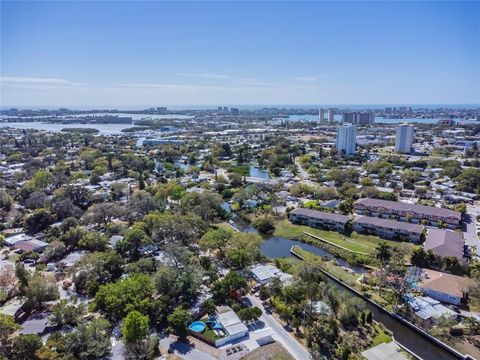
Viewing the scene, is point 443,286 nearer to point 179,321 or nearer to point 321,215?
point 321,215

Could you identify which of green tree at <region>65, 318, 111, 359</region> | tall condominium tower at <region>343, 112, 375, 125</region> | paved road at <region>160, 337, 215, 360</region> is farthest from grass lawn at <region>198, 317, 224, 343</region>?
tall condominium tower at <region>343, 112, 375, 125</region>

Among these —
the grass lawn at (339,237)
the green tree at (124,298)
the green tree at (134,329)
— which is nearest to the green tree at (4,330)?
the green tree at (124,298)

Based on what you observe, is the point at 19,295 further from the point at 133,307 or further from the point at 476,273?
the point at 476,273

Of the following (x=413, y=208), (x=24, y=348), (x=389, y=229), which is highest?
(x=413, y=208)

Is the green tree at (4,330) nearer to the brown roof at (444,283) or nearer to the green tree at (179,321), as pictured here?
the green tree at (179,321)

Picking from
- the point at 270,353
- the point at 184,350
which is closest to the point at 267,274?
the point at 270,353

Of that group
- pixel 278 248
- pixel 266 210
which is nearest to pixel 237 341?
pixel 278 248
